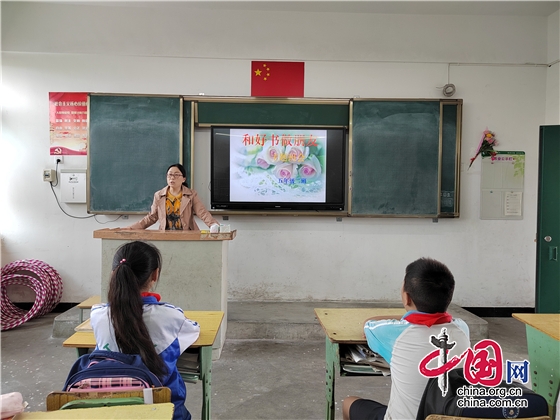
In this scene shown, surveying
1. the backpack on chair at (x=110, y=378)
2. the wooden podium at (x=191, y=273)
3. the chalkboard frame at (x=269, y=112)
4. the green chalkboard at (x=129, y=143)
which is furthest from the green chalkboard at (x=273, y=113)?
the backpack on chair at (x=110, y=378)

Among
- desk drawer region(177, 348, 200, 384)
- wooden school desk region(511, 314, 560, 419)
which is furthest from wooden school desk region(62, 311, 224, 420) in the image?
wooden school desk region(511, 314, 560, 419)

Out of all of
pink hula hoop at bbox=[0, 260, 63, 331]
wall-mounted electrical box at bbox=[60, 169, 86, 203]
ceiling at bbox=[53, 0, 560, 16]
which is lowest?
pink hula hoop at bbox=[0, 260, 63, 331]

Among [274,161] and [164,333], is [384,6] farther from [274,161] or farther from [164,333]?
[164,333]

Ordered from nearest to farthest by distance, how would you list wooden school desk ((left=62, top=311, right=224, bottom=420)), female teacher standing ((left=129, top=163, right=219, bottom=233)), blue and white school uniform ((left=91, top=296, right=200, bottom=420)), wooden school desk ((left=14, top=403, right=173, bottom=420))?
1. wooden school desk ((left=14, top=403, right=173, bottom=420))
2. blue and white school uniform ((left=91, top=296, right=200, bottom=420))
3. wooden school desk ((left=62, top=311, right=224, bottom=420))
4. female teacher standing ((left=129, top=163, right=219, bottom=233))

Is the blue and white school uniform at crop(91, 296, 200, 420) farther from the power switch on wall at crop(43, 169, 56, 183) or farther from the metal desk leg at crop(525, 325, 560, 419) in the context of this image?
the power switch on wall at crop(43, 169, 56, 183)

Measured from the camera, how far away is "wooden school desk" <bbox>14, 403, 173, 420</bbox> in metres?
1.00

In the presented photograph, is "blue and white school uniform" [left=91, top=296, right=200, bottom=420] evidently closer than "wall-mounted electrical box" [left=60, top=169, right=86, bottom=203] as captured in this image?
Yes

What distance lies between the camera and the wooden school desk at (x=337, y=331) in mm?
1654

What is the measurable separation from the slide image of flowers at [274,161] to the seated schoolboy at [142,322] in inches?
108

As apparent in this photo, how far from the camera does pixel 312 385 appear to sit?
8.79 ft

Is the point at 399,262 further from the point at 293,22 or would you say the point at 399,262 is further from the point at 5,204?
the point at 5,204

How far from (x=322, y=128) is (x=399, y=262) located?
169 centimetres

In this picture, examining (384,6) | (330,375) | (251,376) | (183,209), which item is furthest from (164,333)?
(384,6)

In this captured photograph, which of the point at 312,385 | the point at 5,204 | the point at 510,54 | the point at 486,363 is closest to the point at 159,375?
the point at 486,363
